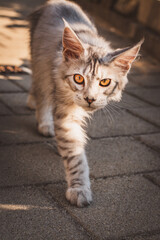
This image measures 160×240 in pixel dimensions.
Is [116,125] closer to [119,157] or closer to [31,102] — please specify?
[119,157]

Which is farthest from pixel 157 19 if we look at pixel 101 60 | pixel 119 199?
pixel 119 199

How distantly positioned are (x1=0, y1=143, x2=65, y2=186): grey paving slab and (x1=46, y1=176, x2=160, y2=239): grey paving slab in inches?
5.8

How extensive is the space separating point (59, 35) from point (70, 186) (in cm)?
137

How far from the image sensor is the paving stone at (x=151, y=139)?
317 cm

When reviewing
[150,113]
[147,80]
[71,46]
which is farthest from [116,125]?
[147,80]

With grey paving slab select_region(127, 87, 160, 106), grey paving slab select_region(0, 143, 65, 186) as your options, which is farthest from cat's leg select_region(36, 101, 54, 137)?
grey paving slab select_region(127, 87, 160, 106)

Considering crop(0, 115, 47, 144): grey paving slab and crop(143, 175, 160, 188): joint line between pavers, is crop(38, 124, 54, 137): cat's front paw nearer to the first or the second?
crop(0, 115, 47, 144): grey paving slab

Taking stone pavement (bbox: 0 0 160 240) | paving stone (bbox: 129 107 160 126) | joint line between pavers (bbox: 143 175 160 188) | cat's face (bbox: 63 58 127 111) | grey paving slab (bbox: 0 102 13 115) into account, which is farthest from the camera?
paving stone (bbox: 129 107 160 126)

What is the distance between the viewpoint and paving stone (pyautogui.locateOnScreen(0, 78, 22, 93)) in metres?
3.90

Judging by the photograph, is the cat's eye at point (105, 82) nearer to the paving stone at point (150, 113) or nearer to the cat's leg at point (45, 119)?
the cat's leg at point (45, 119)

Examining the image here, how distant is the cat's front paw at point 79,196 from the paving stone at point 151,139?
106 centimetres

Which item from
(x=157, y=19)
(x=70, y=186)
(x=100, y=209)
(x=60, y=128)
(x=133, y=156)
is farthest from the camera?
(x=157, y=19)

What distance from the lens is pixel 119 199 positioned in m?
2.33

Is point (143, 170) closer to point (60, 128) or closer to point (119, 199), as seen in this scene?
point (119, 199)
